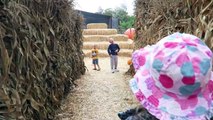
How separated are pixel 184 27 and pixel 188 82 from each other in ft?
9.06

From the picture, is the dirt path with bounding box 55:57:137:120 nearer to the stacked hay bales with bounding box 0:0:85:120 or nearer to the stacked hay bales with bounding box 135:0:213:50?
the stacked hay bales with bounding box 0:0:85:120

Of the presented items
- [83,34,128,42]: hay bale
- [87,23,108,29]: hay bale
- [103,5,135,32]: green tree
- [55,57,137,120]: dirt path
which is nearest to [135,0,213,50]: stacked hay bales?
[55,57,137,120]: dirt path

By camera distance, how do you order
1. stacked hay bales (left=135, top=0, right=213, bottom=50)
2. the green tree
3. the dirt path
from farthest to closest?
the green tree → the dirt path → stacked hay bales (left=135, top=0, right=213, bottom=50)

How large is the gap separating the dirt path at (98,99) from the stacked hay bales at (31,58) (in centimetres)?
43

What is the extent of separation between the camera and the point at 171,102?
1.54 meters

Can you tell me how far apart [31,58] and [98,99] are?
10.9 feet

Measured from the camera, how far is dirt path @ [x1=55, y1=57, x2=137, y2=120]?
6.07 m

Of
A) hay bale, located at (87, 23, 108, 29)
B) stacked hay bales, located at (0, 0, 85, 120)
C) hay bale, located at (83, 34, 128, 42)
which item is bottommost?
hay bale, located at (83, 34, 128, 42)

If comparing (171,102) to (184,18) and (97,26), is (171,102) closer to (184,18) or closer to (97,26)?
(184,18)

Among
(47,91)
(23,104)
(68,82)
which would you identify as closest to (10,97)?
(23,104)

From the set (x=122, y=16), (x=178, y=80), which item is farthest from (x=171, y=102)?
(x=122, y=16)

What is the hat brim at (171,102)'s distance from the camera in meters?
1.53

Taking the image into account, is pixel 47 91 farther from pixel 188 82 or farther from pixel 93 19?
pixel 93 19

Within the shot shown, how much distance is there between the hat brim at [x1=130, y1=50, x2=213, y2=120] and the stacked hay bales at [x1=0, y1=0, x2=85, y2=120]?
1708 millimetres
